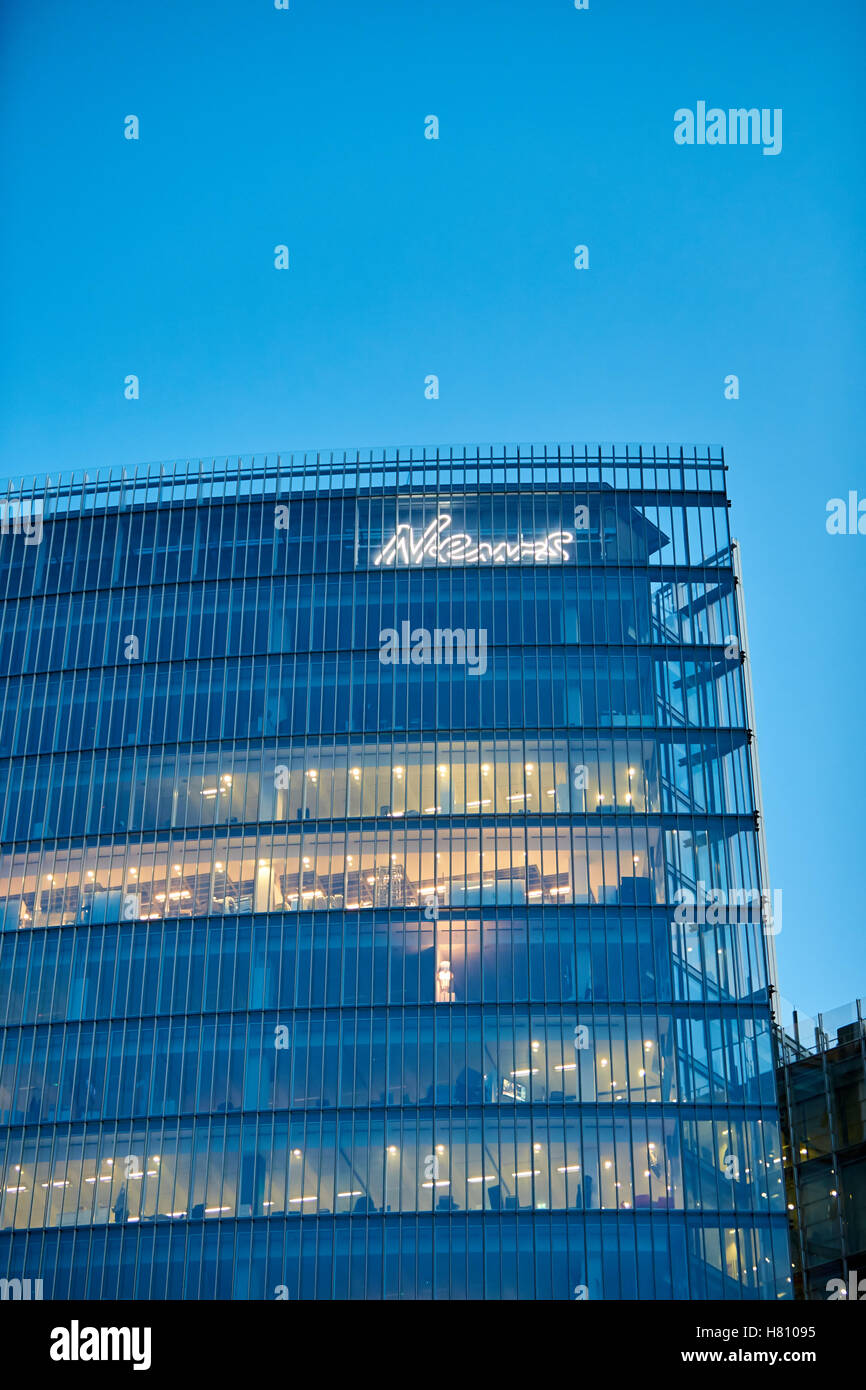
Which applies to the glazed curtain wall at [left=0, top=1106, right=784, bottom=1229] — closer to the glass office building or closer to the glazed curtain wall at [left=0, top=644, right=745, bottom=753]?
the glass office building

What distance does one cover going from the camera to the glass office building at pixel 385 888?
66062mm

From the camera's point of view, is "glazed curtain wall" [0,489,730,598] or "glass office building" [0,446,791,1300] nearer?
"glass office building" [0,446,791,1300]

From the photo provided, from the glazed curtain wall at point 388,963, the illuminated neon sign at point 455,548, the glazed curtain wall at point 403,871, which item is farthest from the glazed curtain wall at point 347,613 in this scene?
the glazed curtain wall at point 388,963

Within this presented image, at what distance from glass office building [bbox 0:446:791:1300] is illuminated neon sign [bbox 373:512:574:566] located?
20 cm

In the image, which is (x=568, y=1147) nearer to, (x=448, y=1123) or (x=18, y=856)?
(x=448, y=1123)

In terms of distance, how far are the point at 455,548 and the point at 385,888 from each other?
701 inches

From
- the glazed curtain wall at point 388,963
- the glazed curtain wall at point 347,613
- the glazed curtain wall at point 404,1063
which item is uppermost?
the glazed curtain wall at point 347,613

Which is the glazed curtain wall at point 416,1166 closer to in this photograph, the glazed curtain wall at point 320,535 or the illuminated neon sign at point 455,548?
the illuminated neon sign at point 455,548

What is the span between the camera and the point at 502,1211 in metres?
65.4

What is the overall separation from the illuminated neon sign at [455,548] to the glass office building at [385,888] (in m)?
0.20

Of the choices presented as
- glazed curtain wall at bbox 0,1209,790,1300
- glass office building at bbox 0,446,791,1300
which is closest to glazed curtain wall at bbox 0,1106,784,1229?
glass office building at bbox 0,446,791,1300

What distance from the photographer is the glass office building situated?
66.1 meters

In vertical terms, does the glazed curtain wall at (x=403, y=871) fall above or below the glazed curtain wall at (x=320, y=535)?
below

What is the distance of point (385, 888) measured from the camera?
71.5m
